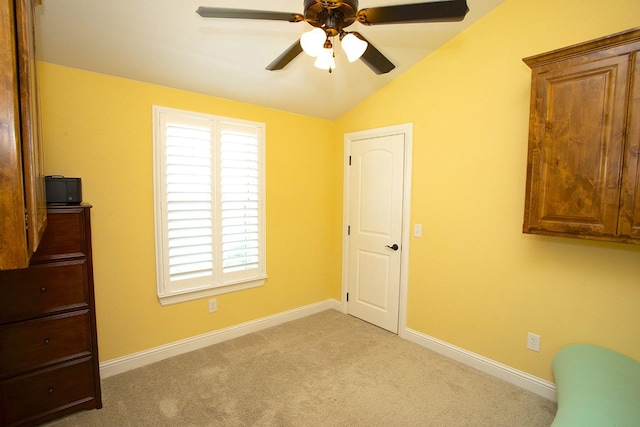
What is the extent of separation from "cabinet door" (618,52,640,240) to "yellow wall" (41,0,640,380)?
40 cm

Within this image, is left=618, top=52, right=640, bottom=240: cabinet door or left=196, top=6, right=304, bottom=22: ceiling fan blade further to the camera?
left=618, top=52, right=640, bottom=240: cabinet door

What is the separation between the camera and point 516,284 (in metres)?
2.39

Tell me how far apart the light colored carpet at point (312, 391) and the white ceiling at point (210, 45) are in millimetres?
2428

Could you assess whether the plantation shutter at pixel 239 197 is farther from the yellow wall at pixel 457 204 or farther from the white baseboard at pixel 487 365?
the white baseboard at pixel 487 365

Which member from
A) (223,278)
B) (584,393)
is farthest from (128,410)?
(584,393)

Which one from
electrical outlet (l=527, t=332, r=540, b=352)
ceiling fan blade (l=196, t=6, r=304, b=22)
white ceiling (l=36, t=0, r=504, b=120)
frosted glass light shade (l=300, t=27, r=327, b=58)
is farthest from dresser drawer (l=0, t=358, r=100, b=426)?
electrical outlet (l=527, t=332, r=540, b=352)

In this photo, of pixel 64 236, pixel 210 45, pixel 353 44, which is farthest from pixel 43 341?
pixel 353 44

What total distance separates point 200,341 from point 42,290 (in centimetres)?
140

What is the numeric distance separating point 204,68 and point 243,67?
31 centimetres

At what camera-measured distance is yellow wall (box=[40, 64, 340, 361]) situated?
2234 mm

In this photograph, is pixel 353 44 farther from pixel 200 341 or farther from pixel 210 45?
pixel 200 341

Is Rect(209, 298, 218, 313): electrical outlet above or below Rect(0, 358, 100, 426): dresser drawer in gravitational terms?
above

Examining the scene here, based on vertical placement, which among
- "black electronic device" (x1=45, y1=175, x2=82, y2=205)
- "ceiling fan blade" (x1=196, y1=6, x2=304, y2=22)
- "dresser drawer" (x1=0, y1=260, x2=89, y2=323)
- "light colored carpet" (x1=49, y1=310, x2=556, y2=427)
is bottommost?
"light colored carpet" (x1=49, y1=310, x2=556, y2=427)

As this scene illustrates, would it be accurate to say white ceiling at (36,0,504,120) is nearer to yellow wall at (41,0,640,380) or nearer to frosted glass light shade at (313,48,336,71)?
yellow wall at (41,0,640,380)
